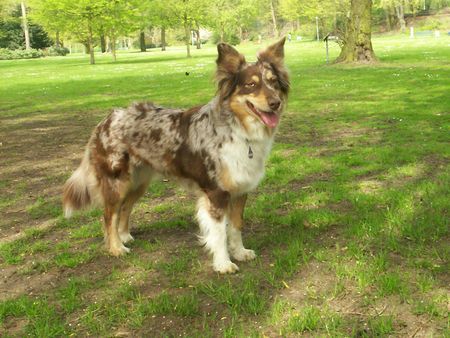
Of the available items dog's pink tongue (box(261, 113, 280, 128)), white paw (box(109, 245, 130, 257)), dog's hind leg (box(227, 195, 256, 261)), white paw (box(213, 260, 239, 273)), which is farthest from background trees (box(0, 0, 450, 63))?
white paw (box(213, 260, 239, 273))

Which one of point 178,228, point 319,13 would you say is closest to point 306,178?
point 178,228

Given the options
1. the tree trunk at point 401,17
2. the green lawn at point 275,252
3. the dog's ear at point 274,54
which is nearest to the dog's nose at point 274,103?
the dog's ear at point 274,54

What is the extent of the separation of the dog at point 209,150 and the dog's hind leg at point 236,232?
1 cm

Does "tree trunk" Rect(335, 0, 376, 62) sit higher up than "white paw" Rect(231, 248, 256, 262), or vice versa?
"tree trunk" Rect(335, 0, 376, 62)

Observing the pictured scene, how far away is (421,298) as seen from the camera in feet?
15.5

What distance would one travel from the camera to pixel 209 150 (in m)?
5.57

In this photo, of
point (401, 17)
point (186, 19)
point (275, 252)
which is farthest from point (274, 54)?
point (401, 17)

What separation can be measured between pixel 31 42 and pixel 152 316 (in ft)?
314

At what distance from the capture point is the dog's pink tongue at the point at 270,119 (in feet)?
17.6

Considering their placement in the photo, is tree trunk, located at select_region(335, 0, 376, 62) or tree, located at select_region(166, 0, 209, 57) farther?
tree, located at select_region(166, 0, 209, 57)

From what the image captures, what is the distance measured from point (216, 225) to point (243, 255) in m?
0.63

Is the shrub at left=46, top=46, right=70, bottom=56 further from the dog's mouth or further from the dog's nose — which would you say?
the dog's nose

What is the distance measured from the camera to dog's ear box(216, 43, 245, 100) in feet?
17.9

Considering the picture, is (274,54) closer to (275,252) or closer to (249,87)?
(249,87)
